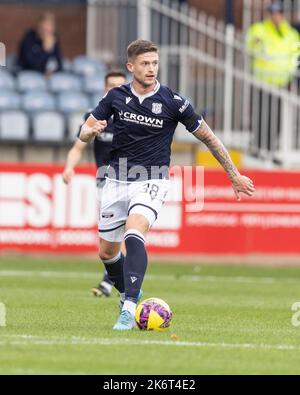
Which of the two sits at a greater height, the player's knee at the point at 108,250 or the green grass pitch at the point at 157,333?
the player's knee at the point at 108,250

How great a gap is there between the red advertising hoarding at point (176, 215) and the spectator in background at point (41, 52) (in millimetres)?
4455

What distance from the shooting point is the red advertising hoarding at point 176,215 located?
20.3m

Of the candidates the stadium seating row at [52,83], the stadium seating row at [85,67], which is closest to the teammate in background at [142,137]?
the stadium seating row at [52,83]

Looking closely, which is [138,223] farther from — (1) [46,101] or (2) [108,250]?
(1) [46,101]

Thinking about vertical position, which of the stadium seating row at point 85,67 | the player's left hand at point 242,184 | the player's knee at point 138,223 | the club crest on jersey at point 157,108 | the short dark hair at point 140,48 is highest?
the stadium seating row at point 85,67

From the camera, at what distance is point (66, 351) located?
879cm

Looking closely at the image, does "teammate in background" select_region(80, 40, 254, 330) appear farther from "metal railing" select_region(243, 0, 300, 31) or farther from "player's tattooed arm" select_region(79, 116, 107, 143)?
"metal railing" select_region(243, 0, 300, 31)

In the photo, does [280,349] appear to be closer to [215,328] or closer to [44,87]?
[215,328]

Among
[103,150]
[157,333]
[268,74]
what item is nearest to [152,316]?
[157,333]

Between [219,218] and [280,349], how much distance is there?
11.3 metres

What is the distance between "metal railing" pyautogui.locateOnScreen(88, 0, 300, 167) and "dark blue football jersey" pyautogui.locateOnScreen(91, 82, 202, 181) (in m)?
12.5

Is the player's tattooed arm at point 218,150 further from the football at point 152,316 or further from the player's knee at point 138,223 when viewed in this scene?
the football at point 152,316

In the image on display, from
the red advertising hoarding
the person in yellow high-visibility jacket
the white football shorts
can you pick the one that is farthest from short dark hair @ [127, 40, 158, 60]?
the person in yellow high-visibility jacket

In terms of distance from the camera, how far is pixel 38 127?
74.4 ft
